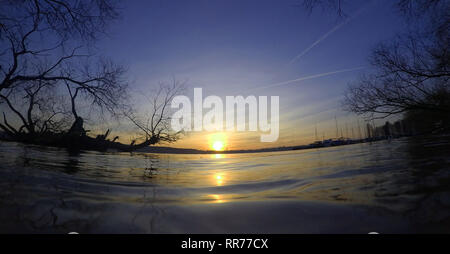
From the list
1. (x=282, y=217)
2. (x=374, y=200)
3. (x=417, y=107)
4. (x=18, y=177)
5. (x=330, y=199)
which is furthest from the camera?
(x=417, y=107)

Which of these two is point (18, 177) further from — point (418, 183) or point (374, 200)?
point (418, 183)

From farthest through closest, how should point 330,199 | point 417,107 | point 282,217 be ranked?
point 417,107, point 330,199, point 282,217

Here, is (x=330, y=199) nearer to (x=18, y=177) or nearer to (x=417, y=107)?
(x=18, y=177)
